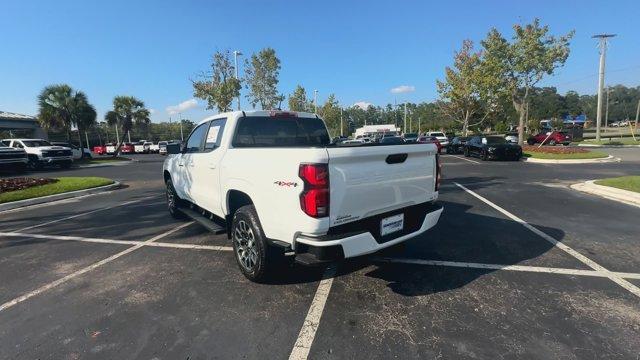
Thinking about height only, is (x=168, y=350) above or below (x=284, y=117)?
below

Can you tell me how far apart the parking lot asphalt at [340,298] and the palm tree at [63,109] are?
31031mm

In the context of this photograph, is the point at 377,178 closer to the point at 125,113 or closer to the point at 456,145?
the point at 456,145

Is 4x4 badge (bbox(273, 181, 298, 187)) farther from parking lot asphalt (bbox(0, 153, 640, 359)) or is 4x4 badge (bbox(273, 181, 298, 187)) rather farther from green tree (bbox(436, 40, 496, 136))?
green tree (bbox(436, 40, 496, 136))

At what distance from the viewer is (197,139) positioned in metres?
5.85

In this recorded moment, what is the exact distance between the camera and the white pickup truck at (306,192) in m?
3.14

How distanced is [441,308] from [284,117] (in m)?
3.31

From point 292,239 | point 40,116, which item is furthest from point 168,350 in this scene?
point 40,116

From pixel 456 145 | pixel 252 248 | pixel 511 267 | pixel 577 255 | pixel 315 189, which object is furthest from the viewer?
pixel 456 145

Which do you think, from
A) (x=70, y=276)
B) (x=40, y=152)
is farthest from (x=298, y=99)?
(x=70, y=276)

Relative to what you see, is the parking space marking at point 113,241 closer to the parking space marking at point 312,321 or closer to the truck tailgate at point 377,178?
the parking space marking at point 312,321

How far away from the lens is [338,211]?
3.22 metres

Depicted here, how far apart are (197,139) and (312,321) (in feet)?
12.5

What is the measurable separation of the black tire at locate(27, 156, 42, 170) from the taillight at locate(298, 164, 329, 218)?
1033 inches

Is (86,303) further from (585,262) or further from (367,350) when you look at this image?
(585,262)
